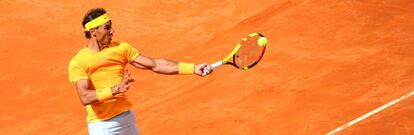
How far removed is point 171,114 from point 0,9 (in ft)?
20.7

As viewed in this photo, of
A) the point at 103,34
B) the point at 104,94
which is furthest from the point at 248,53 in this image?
the point at 104,94

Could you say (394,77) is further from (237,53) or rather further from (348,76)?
(237,53)

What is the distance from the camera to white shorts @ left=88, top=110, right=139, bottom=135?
7.46 meters

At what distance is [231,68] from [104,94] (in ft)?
17.7

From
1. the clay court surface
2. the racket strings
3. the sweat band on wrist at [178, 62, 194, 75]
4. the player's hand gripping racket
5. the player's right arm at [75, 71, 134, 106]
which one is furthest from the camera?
the clay court surface

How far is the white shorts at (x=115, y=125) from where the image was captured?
24.5 feet

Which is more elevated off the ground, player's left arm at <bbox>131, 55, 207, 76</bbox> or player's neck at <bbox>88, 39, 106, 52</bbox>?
player's neck at <bbox>88, 39, 106, 52</bbox>

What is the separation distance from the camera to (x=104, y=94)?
7121mm

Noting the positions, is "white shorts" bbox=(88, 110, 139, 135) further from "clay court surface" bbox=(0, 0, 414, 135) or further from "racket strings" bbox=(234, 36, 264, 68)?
"clay court surface" bbox=(0, 0, 414, 135)

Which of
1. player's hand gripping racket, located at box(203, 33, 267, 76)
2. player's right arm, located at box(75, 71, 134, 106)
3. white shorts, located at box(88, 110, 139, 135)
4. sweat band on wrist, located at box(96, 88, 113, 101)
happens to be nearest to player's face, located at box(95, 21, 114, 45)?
player's right arm, located at box(75, 71, 134, 106)

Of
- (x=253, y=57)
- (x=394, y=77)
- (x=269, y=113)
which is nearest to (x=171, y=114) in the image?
(x=269, y=113)

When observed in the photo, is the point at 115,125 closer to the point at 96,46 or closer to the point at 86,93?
the point at 86,93

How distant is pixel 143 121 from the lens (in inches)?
426

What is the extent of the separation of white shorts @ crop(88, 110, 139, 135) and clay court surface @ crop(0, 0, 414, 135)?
2.73 metres
